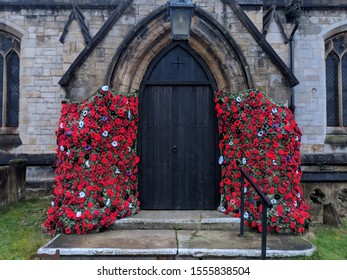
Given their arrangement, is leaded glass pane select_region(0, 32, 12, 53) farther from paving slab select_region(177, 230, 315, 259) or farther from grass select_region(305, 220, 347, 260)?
grass select_region(305, 220, 347, 260)

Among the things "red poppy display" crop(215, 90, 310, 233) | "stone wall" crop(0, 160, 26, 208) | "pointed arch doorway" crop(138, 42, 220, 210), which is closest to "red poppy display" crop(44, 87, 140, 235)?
"pointed arch doorway" crop(138, 42, 220, 210)

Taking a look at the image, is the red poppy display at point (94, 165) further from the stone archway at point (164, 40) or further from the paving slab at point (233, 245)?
the paving slab at point (233, 245)

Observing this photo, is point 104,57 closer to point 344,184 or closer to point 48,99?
point 48,99

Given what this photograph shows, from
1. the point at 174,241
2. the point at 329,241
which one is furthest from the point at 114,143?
the point at 329,241

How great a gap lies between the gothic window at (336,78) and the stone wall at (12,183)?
28.1ft

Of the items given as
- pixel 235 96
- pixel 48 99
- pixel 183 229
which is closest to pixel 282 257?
pixel 183 229

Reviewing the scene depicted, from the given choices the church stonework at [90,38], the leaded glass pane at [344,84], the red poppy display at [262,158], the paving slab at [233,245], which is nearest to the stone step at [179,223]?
the paving slab at [233,245]

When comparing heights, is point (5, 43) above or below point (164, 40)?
above

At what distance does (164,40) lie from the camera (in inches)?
240

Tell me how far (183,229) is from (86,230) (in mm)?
1520

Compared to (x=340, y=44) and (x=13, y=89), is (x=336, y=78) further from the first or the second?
(x=13, y=89)

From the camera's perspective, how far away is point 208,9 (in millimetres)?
5965

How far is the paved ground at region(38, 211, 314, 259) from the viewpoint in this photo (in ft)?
14.1

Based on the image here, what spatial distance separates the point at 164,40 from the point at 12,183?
15.4 ft
